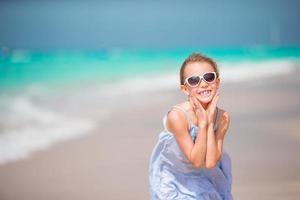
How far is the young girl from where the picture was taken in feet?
5.10

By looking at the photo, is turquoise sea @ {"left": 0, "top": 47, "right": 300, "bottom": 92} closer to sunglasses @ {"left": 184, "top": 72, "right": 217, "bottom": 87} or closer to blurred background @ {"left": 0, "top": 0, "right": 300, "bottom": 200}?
blurred background @ {"left": 0, "top": 0, "right": 300, "bottom": 200}

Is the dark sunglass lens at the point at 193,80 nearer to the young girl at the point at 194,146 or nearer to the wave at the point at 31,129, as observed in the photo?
the young girl at the point at 194,146

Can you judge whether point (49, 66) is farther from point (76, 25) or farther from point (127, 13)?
point (127, 13)

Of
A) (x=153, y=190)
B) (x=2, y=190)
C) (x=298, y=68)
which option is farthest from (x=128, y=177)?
(x=298, y=68)

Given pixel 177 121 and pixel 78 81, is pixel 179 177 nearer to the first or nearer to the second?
pixel 177 121

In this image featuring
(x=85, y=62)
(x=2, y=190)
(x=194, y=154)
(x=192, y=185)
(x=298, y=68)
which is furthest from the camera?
(x=85, y=62)

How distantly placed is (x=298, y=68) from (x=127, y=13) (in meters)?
1.79

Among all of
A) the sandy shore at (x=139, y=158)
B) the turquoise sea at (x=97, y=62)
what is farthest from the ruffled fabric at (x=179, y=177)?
the turquoise sea at (x=97, y=62)

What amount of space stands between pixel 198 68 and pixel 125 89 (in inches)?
149

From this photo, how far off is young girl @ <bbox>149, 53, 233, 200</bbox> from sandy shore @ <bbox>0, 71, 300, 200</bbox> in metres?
0.85

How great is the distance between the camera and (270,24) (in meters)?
6.94

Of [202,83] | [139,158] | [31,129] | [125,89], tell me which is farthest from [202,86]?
[125,89]

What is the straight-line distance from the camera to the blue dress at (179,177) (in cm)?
165

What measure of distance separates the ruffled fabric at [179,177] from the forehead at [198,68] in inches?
A: 6.0
